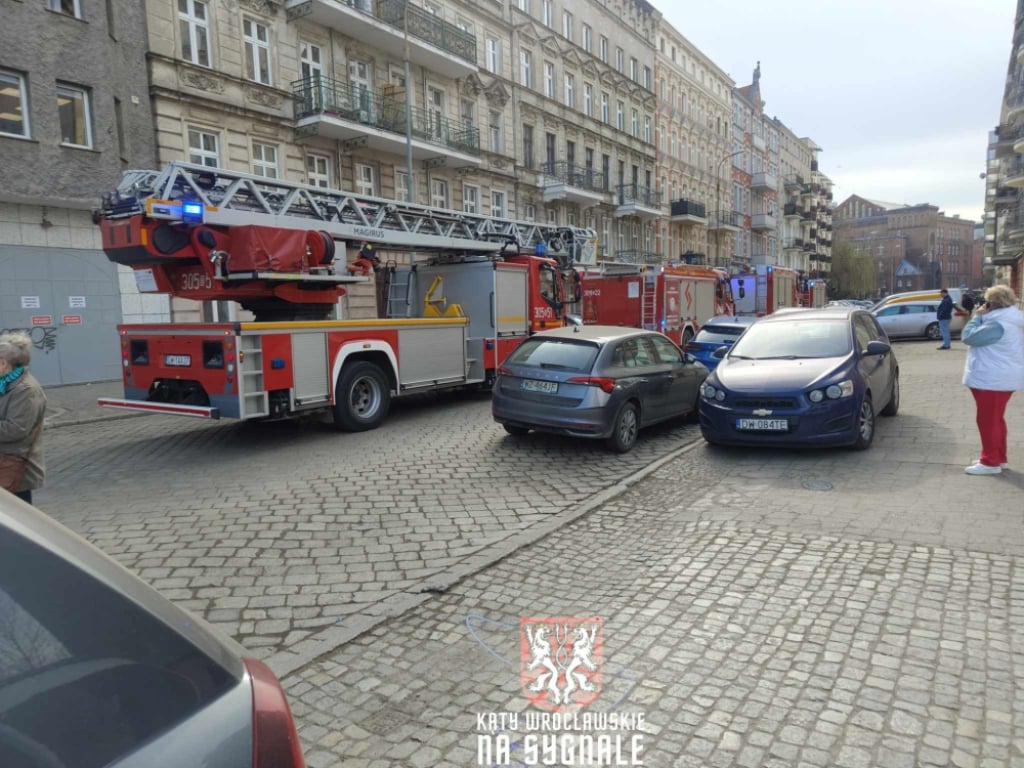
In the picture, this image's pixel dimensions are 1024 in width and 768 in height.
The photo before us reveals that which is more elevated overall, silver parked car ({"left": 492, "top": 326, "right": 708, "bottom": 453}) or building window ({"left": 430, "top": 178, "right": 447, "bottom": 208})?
building window ({"left": 430, "top": 178, "right": 447, "bottom": 208})

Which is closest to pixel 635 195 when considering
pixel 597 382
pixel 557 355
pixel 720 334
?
pixel 720 334

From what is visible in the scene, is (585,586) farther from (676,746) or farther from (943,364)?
(943,364)

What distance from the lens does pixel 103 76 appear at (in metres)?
16.3

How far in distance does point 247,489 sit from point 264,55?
17523 millimetres

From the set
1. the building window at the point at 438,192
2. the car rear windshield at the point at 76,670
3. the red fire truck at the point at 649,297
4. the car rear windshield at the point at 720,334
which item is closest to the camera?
the car rear windshield at the point at 76,670

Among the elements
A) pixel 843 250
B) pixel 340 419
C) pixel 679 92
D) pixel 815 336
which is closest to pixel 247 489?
pixel 340 419

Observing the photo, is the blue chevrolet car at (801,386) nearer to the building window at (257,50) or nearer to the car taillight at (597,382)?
the car taillight at (597,382)

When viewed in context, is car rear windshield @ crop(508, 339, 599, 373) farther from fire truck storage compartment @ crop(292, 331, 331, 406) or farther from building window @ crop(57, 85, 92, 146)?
building window @ crop(57, 85, 92, 146)

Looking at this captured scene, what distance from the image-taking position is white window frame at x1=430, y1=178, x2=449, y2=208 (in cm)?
2577

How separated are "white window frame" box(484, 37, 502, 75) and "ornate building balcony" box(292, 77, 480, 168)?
443 centimetres

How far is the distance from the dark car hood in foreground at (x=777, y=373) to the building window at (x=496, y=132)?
76.4 ft

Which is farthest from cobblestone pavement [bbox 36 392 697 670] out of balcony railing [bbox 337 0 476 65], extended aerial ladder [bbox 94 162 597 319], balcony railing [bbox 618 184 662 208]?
balcony railing [bbox 618 184 662 208]

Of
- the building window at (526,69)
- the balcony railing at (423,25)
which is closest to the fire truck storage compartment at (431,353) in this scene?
the balcony railing at (423,25)

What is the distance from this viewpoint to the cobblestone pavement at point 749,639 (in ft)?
9.46
